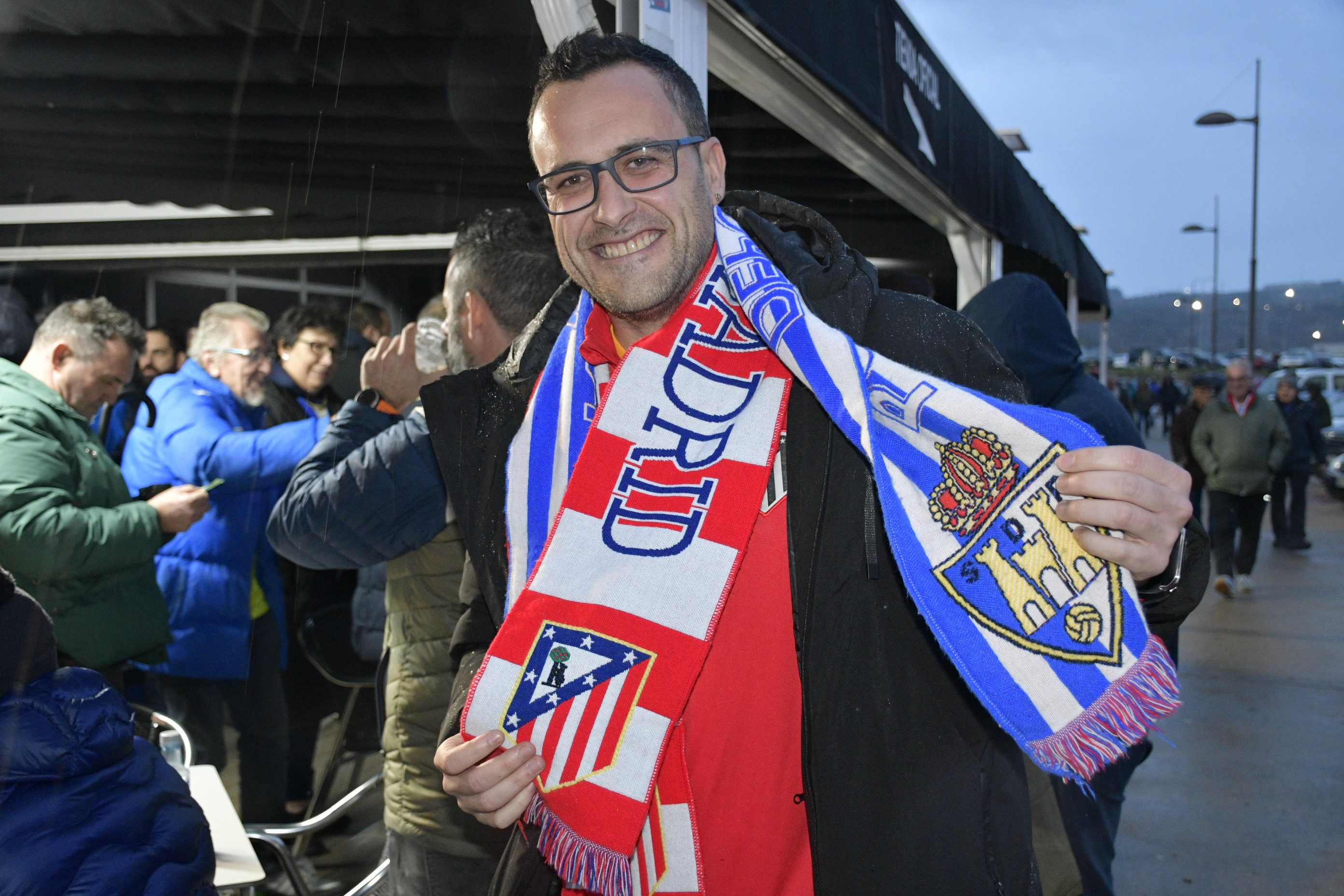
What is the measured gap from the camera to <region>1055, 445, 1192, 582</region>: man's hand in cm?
119

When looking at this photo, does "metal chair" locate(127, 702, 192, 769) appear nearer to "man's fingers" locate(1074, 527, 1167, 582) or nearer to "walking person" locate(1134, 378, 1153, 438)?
"man's fingers" locate(1074, 527, 1167, 582)

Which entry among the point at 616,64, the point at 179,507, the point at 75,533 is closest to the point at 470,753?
the point at 616,64

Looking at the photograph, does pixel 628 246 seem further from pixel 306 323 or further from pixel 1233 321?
pixel 1233 321

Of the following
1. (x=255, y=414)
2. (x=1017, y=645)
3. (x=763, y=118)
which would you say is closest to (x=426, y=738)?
(x=1017, y=645)

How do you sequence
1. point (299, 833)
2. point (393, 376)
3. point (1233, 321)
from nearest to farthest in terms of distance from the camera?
point (393, 376) < point (299, 833) < point (1233, 321)

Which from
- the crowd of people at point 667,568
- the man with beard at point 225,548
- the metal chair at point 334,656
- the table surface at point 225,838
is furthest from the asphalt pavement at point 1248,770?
the man with beard at point 225,548

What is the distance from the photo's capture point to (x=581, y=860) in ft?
4.91

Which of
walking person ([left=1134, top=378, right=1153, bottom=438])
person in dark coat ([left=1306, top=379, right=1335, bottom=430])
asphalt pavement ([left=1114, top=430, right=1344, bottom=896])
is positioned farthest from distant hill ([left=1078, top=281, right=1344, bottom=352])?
asphalt pavement ([left=1114, top=430, right=1344, bottom=896])

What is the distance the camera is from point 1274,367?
1235 inches

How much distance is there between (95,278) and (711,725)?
1708 mm

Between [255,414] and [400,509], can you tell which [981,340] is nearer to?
[400,509]

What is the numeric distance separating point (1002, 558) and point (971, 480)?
11cm

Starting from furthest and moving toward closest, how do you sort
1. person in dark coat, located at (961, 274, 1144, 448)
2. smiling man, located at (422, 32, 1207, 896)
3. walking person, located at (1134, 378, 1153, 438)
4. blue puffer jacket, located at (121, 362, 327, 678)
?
walking person, located at (1134, 378, 1153, 438) < blue puffer jacket, located at (121, 362, 327, 678) < person in dark coat, located at (961, 274, 1144, 448) < smiling man, located at (422, 32, 1207, 896)

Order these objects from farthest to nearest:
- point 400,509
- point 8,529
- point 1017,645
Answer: point 400,509, point 8,529, point 1017,645
